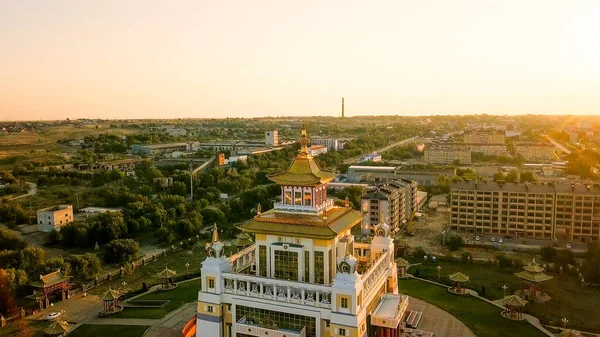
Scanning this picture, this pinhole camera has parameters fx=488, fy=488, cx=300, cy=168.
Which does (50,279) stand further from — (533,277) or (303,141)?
(533,277)

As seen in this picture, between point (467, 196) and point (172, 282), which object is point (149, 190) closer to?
point (172, 282)

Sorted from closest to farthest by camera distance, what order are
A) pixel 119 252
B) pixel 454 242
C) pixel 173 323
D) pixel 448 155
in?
pixel 173 323
pixel 119 252
pixel 454 242
pixel 448 155

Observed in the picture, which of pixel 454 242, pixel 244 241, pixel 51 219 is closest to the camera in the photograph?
pixel 244 241

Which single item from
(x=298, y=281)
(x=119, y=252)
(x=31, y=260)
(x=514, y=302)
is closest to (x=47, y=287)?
(x=31, y=260)

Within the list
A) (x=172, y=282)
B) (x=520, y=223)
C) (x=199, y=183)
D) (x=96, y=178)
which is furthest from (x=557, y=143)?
(x=172, y=282)

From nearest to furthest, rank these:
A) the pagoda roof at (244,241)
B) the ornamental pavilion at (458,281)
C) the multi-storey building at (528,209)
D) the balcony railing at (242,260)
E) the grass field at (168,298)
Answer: the balcony railing at (242,260)
the grass field at (168,298)
the ornamental pavilion at (458,281)
the pagoda roof at (244,241)
the multi-storey building at (528,209)

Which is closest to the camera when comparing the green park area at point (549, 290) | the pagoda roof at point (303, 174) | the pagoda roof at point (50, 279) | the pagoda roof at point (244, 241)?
the pagoda roof at point (303, 174)

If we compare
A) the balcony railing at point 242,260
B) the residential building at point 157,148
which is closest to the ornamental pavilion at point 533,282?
the balcony railing at point 242,260

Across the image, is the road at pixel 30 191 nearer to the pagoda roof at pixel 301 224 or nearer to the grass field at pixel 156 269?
the grass field at pixel 156 269
